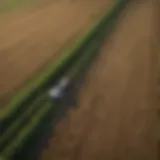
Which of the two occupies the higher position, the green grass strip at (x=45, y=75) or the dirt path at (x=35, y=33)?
the dirt path at (x=35, y=33)

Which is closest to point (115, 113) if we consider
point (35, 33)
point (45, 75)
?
point (45, 75)

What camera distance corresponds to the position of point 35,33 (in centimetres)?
81

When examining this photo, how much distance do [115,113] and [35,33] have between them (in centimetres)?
30

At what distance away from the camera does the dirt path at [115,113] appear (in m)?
0.70

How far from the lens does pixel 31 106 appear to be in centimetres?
66

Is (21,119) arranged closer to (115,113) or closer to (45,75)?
(45,75)

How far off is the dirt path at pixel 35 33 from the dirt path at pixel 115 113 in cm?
11

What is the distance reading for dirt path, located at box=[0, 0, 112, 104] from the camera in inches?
28.7

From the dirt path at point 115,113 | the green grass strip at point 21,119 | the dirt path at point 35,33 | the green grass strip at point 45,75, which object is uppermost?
the dirt path at point 35,33

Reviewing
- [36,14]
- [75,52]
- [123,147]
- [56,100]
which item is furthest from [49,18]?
[123,147]

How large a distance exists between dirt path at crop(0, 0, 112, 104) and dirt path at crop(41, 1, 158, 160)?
111 millimetres

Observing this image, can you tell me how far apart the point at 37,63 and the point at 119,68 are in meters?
0.22

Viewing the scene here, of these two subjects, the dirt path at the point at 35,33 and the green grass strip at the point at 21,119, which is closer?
the green grass strip at the point at 21,119

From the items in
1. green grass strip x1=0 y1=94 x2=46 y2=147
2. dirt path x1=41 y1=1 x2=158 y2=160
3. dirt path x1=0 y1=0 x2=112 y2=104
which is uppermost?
dirt path x1=0 y1=0 x2=112 y2=104
